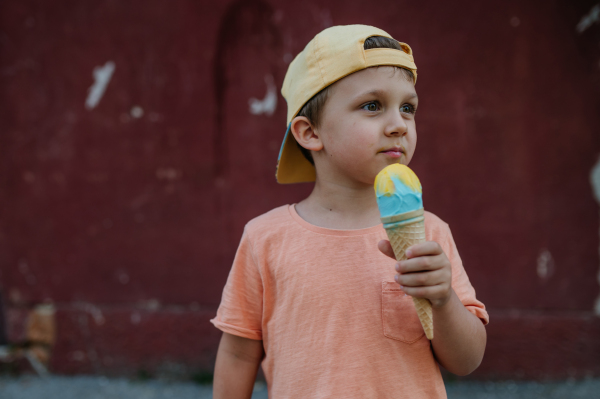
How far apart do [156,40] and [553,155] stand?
297 centimetres

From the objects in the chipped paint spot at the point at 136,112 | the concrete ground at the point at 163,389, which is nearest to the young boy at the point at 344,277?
the concrete ground at the point at 163,389

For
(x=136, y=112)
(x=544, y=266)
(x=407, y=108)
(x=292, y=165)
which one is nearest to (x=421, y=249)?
(x=407, y=108)

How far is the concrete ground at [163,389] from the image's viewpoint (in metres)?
3.23

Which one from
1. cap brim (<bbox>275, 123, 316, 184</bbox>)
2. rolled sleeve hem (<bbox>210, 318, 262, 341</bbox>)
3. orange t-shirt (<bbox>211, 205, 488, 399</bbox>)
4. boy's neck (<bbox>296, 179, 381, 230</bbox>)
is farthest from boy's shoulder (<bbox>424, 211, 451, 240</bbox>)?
rolled sleeve hem (<bbox>210, 318, 262, 341</bbox>)

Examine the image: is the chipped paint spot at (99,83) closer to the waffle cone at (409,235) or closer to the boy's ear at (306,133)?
the boy's ear at (306,133)

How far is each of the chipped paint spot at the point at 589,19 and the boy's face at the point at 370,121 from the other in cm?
248

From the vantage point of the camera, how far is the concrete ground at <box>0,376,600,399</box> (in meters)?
3.23

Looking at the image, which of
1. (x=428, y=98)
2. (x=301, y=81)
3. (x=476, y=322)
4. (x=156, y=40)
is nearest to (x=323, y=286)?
(x=476, y=322)

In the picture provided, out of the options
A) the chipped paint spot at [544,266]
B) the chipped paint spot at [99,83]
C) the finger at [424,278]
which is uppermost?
the chipped paint spot at [99,83]

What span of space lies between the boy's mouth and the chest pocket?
39cm

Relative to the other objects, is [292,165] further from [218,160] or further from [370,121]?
[218,160]

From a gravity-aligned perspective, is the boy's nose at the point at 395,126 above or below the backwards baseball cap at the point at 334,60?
below

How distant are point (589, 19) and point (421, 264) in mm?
3001

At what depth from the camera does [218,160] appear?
138 inches
